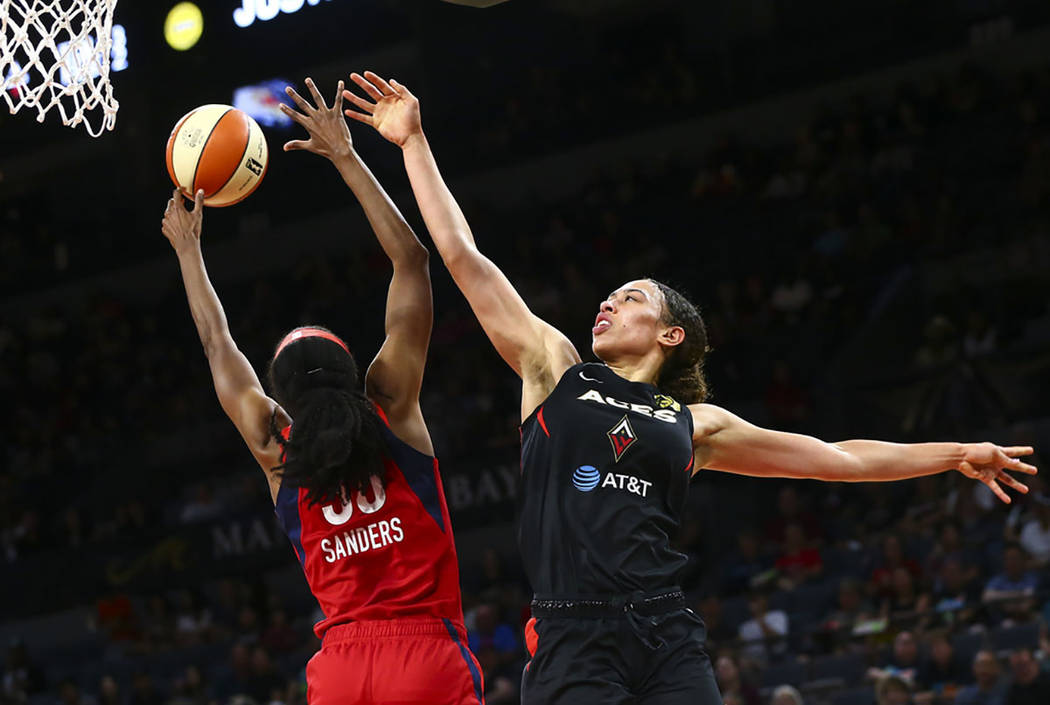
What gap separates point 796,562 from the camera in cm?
1045

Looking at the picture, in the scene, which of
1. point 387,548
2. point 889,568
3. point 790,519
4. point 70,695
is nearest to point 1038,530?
point 889,568

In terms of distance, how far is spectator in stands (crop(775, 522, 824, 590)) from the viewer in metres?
10.2

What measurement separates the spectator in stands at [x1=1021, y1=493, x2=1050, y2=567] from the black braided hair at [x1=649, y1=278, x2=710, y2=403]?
593 centimetres

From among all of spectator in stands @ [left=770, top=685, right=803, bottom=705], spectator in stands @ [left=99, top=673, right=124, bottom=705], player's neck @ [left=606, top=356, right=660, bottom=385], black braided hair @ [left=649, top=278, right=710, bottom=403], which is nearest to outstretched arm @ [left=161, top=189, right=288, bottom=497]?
player's neck @ [left=606, top=356, right=660, bottom=385]

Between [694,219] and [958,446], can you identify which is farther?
[694,219]

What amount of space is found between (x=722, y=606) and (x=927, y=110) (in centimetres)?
604

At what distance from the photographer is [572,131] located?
1612 centimetres

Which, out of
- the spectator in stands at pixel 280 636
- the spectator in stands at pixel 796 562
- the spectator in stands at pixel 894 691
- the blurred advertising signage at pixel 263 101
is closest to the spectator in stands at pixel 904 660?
the spectator in stands at pixel 894 691

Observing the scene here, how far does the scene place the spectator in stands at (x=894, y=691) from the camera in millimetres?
8062

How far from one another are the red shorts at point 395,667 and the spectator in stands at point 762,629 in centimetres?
593

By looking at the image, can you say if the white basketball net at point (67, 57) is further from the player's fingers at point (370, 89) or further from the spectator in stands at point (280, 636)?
the spectator in stands at point (280, 636)

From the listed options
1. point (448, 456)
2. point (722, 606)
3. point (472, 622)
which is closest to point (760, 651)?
point (722, 606)

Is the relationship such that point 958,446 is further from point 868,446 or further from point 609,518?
point 609,518

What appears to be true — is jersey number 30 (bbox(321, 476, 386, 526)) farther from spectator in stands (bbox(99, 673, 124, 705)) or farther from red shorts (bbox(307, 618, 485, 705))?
spectator in stands (bbox(99, 673, 124, 705))
